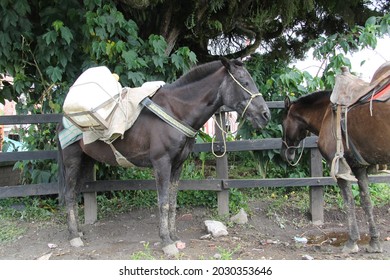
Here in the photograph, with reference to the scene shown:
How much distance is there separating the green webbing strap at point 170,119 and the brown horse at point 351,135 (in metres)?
1.43

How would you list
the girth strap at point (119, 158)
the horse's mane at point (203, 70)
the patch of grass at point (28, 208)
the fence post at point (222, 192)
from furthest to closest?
1. the patch of grass at point (28, 208)
2. the fence post at point (222, 192)
3. the girth strap at point (119, 158)
4. the horse's mane at point (203, 70)

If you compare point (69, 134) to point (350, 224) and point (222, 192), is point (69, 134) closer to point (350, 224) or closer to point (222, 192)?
point (222, 192)

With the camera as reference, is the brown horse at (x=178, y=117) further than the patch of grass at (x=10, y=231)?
No

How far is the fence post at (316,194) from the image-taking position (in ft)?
17.6

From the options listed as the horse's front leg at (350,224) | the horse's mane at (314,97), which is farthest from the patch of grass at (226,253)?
the horse's mane at (314,97)

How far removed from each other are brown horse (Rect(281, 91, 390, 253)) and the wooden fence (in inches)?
22.1

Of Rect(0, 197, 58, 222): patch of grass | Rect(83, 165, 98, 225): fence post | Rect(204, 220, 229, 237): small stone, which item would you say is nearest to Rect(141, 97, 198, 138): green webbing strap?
Rect(204, 220, 229, 237): small stone

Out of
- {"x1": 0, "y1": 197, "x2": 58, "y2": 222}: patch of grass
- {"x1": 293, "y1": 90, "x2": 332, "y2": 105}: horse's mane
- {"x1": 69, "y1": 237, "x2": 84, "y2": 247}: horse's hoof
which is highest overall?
{"x1": 293, "y1": 90, "x2": 332, "y2": 105}: horse's mane

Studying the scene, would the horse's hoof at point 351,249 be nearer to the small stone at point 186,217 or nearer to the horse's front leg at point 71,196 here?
the small stone at point 186,217

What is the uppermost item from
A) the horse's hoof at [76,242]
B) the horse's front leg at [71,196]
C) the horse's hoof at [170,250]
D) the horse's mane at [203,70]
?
the horse's mane at [203,70]

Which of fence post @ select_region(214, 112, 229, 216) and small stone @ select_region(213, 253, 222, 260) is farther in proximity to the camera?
fence post @ select_region(214, 112, 229, 216)

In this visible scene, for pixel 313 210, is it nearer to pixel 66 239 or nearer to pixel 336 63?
pixel 336 63

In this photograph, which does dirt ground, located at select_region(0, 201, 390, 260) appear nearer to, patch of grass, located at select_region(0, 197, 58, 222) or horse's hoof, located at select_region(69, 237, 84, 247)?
horse's hoof, located at select_region(69, 237, 84, 247)

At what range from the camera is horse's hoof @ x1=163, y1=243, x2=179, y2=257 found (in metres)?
3.98
